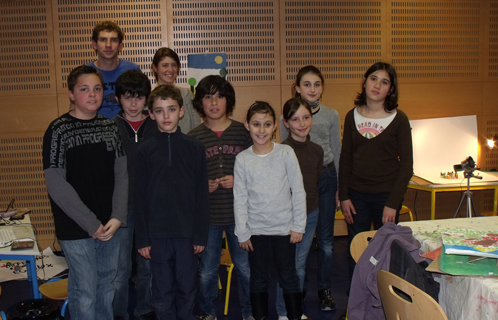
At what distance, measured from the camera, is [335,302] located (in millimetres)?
3158

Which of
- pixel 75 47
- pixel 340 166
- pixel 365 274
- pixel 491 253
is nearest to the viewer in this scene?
pixel 491 253

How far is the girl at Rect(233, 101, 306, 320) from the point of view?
97.8 inches

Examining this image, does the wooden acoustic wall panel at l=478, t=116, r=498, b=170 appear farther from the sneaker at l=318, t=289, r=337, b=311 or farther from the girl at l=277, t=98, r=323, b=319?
the girl at l=277, t=98, r=323, b=319

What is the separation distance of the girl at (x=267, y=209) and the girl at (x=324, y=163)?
0.47 meters

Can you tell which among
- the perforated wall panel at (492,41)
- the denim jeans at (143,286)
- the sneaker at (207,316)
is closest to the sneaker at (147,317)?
the denim jeans at (143,286)

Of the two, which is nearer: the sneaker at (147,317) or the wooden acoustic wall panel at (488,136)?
the sneaker at (147,317)

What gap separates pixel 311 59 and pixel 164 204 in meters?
2.78

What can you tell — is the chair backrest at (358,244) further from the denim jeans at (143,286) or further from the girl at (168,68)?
the girl at (168,68)

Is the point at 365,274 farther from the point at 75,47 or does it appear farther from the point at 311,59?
the point at 75,47

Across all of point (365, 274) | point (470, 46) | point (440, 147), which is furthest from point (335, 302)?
point (470, 46)

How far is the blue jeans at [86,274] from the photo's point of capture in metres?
2.28

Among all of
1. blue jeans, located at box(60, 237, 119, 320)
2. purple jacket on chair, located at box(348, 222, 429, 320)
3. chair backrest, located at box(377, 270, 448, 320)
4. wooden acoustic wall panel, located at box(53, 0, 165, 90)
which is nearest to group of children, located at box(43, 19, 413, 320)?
blue jeans, located at box(60, 237, 119, 320)

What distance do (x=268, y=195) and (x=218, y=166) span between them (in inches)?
15.5

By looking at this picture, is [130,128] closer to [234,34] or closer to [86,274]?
[86,274]
